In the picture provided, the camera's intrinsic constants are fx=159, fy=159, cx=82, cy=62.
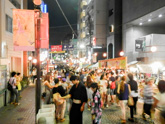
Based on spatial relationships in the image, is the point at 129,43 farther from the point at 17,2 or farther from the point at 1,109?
the point at 1,109

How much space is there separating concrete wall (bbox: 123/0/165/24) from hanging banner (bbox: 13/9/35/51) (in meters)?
13.5

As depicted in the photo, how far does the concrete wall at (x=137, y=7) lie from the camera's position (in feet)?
55.4

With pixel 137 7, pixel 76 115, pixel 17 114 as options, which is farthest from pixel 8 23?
pixel 137 7

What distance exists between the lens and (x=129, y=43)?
24.7 m

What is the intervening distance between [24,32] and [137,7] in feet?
56.5

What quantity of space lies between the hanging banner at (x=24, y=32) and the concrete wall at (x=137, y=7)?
13455 mm

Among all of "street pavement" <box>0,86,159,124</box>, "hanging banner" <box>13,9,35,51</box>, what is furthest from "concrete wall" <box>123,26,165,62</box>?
"hanging banner" <box>13,9,35,51</box>

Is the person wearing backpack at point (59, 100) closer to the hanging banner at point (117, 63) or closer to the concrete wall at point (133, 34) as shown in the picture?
the hanging banner at point (117, 63)

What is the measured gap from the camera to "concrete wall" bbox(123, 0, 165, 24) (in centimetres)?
1688

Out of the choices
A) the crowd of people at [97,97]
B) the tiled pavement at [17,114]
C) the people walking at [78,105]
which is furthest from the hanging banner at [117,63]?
the people walking at [78,105]

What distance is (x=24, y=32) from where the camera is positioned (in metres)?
8.03

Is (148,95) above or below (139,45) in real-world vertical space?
below

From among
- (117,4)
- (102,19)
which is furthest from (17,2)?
(102,19)

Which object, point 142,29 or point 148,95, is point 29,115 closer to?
point 148,95
